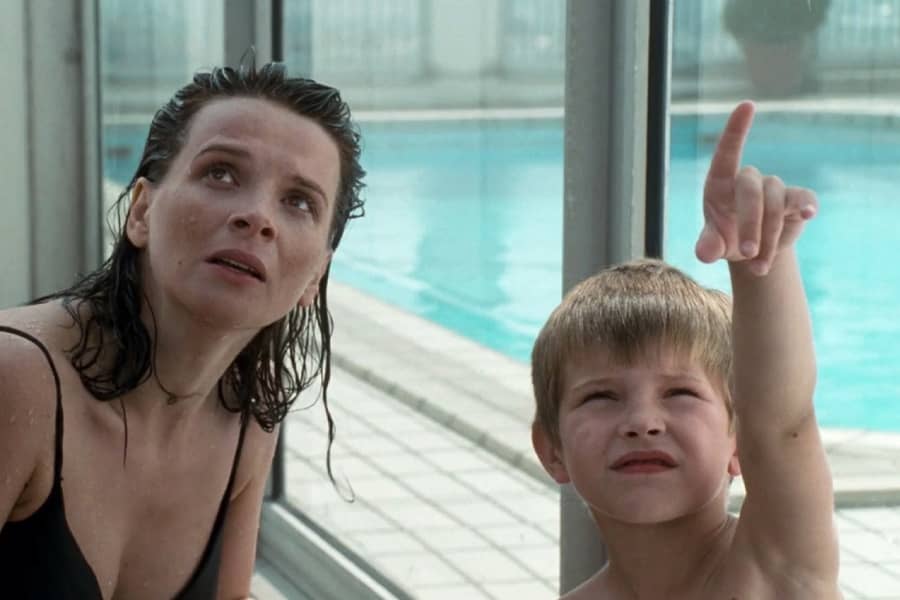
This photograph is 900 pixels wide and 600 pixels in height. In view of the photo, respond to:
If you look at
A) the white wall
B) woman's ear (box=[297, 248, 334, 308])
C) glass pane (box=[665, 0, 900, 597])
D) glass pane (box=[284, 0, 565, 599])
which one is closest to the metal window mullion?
glass pane (box=[665, 0, 900, 597])

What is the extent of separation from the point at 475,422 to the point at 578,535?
1.06 meters

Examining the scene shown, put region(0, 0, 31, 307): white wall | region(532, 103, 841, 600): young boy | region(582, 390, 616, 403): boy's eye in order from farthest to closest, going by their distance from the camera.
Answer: region(0, 0, 31, 307): white wall
region(582, 390, 616, 403): boy's eye
region(532, 103, 841, 600): young boy

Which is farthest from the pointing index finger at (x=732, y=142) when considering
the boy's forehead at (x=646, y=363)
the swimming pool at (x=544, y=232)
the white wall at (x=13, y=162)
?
the white wall at (x=13, y=162)

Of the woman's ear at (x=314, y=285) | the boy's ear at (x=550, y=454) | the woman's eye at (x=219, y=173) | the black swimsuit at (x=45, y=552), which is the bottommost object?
the black swimsuit at (x=45, y=552)

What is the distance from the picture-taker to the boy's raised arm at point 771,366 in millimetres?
1203

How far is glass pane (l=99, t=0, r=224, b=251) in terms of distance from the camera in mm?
4109

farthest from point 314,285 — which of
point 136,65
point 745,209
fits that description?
point 136,65

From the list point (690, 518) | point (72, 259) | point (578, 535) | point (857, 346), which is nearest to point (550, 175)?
point (857, 346)

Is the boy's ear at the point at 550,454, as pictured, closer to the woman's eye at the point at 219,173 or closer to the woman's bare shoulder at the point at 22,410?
the woman's eye at the point at 219,173

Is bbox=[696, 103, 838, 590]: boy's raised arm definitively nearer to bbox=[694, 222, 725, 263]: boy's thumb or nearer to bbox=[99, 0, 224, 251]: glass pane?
bbox=[694, 222, 725, 263]: boy's thumb

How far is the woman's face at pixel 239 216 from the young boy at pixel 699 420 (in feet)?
1.02

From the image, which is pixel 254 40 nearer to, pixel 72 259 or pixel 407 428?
pixel 407 428

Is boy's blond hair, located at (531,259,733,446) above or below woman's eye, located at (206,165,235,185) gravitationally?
below

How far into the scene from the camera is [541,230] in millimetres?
3010
